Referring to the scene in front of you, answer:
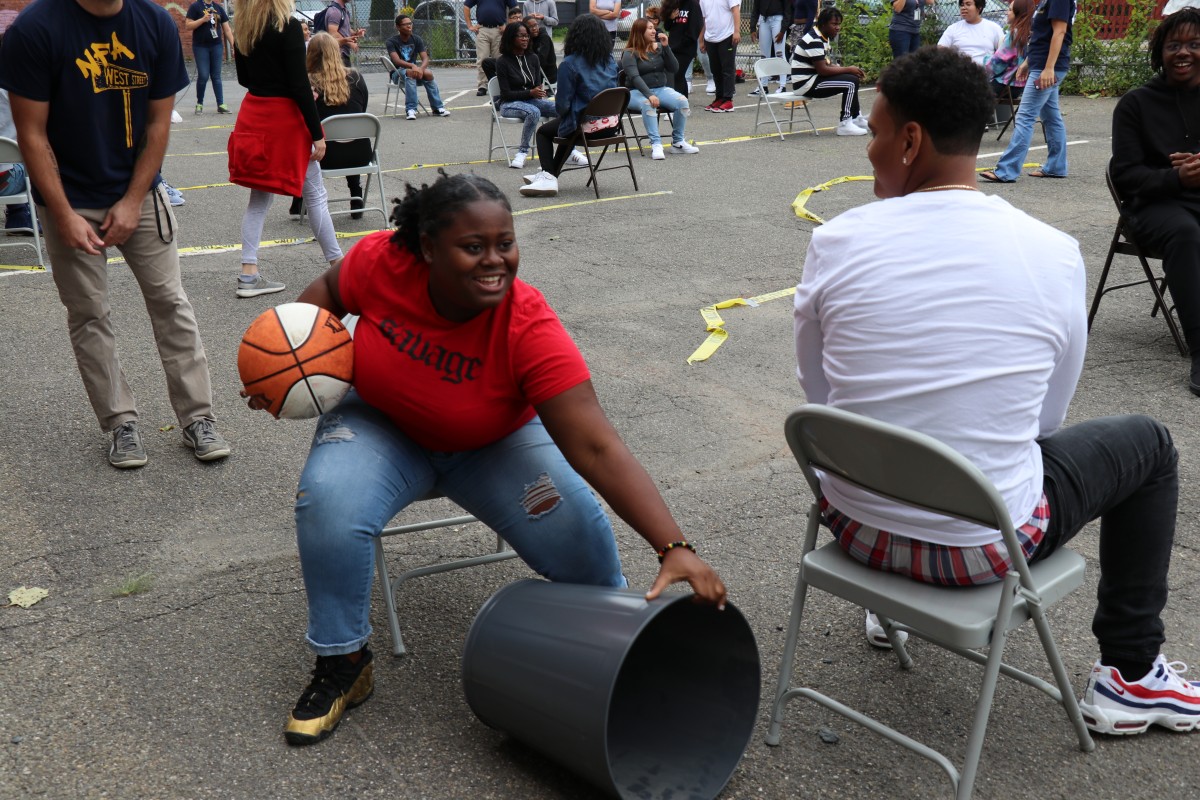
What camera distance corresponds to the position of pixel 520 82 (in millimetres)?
11102

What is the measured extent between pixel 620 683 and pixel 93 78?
9.86 feet

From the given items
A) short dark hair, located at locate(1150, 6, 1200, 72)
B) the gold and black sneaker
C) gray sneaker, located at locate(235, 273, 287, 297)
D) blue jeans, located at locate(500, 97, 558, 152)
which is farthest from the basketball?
blue jeans, located at locate(500, 97, 558, 152)

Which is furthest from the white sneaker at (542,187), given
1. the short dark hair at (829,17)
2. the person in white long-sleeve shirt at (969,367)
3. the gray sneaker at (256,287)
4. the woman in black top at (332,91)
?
the person in white long-sleeve shirt at (969,367)

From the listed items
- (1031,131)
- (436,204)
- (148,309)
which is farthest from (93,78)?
(1031,131)

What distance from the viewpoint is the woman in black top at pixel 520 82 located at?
11.1 meters

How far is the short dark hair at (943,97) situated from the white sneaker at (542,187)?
758 cm

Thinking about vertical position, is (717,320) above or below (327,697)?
below

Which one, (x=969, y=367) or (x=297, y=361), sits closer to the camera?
(x=969, y=367)

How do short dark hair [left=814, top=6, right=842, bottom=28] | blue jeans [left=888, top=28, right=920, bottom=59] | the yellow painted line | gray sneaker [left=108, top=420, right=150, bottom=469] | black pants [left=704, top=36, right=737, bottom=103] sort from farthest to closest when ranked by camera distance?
black pants [left=704, top=36, right=737, bottom=103] < blue jeans [left=888, top=28, right=920, bottom=59] < short dark hair [left=814, top=6, right=842, bottom=28] < the yellow painted line < gray sneaker [left=108, top=420, right=150, bottom=469]

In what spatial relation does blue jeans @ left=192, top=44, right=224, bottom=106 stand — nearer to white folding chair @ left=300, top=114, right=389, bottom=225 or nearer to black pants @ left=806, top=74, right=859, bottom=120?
black pants @ left=806, top=74, right=859, bottom=120

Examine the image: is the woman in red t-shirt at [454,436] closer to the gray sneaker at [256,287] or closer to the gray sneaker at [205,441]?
the gray sneaker at [205,441]

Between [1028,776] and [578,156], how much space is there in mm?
9516

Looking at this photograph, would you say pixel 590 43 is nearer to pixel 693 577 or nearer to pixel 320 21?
pixel 320 21

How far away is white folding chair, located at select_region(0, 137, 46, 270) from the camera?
22.5 feet
